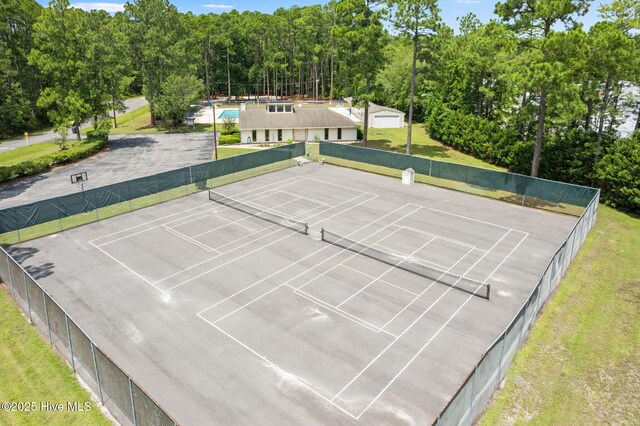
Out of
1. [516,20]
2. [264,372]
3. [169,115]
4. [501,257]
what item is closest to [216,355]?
[264,372]

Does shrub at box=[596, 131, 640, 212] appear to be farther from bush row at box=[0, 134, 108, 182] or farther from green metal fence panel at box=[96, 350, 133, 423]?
bush row at box=[0, 134, 108, 182]

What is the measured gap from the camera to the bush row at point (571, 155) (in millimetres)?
31281

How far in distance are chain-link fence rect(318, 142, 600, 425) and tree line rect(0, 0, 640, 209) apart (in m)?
3.06

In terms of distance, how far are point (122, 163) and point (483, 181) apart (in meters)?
35.2

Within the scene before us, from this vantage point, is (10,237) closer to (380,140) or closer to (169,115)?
(169,115)

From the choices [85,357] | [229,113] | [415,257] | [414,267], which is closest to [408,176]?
[415,257]

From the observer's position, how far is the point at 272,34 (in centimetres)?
9694

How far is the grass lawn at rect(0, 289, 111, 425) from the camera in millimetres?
13219

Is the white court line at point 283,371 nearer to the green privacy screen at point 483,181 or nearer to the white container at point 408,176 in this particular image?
the white container at point 408,176

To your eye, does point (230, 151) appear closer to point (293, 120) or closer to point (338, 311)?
point (293, 120)

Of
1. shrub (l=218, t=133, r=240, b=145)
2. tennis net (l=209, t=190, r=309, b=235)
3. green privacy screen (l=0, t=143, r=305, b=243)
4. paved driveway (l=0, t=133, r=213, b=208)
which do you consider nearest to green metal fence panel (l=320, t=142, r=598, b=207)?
green privacy screen (l=0, t=143, r=305, b=243)

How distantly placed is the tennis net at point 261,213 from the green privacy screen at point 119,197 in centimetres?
246

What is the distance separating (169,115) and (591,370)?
59.2 metres

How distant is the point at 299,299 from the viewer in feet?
63.7
